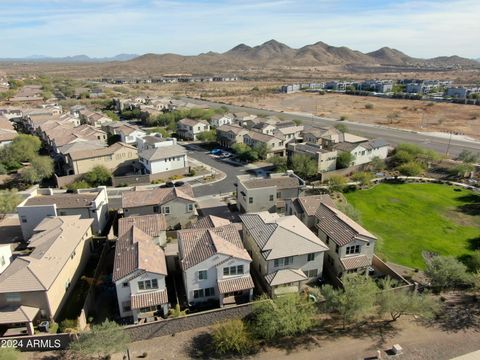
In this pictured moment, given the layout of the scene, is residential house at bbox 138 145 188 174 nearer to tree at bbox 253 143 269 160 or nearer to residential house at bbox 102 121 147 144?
residential house at bbox 102 121 147 144

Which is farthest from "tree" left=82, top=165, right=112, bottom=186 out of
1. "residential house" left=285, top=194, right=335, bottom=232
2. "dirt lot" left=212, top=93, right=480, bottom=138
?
"dirt lot" left=212, top=93, right=480, bottom=138

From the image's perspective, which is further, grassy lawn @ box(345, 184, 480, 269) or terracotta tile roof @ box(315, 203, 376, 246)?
grassy lawn @ box(345, 184, 480, 269)

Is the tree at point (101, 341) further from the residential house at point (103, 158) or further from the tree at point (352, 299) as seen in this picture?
the residential house at point (103, 158)

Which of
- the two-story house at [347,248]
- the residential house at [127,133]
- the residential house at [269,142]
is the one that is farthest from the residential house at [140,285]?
the residential house at [127,133]

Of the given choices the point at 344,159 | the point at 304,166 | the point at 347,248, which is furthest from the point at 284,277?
the point at 344,159

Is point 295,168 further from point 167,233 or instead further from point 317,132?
point 167,233

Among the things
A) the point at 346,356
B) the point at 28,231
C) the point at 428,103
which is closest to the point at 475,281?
the point at 346,356
